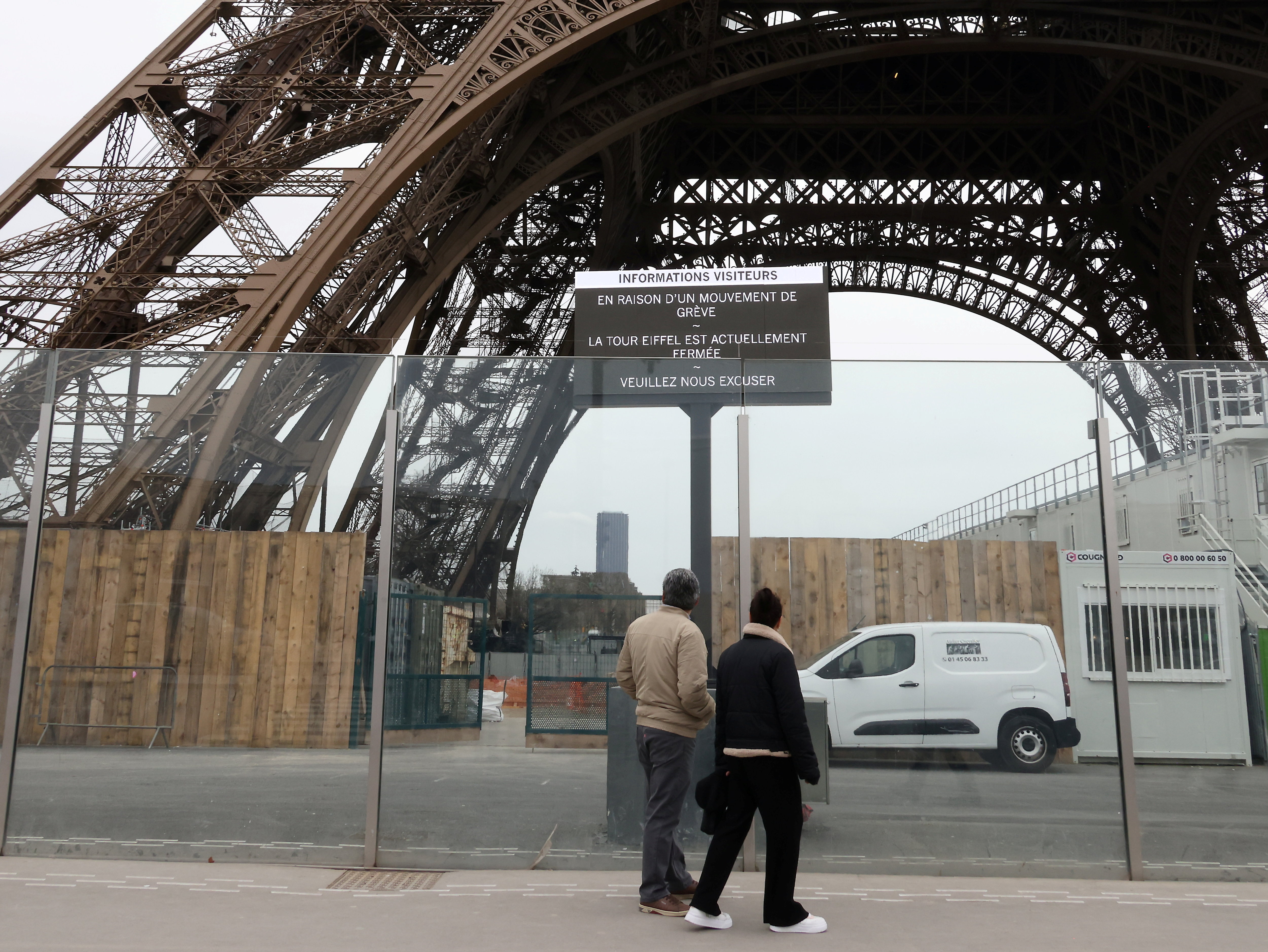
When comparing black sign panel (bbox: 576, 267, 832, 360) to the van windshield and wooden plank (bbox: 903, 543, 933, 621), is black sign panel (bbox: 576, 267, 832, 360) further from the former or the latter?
the van windshield

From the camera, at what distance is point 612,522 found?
6.38 m

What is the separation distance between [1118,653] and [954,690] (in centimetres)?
104

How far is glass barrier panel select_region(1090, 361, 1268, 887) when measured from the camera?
19.5 ft

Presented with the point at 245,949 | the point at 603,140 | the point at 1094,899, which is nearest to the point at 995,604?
the point at 1094,899

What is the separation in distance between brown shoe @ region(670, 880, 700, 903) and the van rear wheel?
204cm

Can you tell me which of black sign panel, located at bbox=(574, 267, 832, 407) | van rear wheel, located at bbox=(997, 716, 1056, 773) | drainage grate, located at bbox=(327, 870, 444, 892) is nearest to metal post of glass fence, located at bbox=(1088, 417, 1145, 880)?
van rear wheel, located at bbox=(997, 716, 1056, 773)

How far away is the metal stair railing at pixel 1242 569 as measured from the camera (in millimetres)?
6133

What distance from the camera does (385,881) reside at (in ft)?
18.4

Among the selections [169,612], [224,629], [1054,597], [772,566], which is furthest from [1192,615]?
[169,612]

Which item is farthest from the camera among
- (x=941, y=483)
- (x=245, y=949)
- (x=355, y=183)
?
(x=355, y=183)

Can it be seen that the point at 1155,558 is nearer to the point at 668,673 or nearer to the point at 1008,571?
the point at 1008,571

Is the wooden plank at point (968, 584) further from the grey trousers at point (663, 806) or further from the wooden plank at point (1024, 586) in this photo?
the grey trousers at point (663, 806)

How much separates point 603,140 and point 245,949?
17221 millimetres

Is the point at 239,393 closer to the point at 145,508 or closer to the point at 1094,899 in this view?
the point at 145,508
